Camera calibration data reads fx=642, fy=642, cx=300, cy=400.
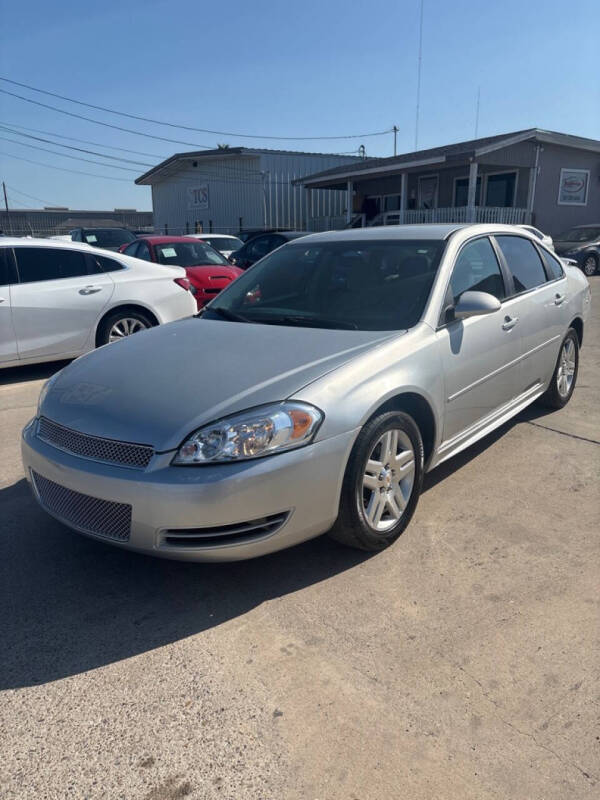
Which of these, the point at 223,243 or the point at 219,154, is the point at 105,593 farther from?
the point at 219,154

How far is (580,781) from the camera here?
1941mm

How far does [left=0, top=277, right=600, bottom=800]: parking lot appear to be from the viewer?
78.4 inches

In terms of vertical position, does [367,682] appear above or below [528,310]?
below

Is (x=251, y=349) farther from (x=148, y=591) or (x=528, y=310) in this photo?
(x=528, y=310)

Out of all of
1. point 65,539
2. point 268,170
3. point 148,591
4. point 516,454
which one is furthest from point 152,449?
point 268,170

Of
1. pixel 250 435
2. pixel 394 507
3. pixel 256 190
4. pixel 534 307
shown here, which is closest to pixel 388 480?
pixel 394 507

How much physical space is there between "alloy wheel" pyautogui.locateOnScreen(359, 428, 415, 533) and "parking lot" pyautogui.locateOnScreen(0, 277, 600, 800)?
21 centimetres

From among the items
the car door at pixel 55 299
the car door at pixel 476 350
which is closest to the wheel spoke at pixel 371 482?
the car door at pixel 476 350

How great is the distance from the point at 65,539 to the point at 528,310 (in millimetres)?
3355

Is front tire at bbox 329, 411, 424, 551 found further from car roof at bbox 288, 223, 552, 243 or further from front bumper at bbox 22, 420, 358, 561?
car roof at bbox 288, 223, 552, 243

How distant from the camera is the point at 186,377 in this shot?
306 centimetres

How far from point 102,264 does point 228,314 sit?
150 inches

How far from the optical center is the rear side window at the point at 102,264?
7.26 meters

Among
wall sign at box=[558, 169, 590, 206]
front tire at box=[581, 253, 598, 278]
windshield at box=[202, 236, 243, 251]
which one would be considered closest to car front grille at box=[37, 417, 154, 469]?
windshield at box=[202, 236, 243, 251]
